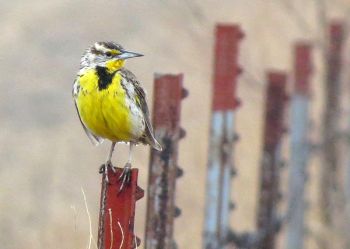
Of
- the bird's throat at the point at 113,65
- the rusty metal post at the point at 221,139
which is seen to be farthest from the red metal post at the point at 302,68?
the bird's throat at the point at 113,65

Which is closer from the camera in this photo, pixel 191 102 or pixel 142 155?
pixel 142 155

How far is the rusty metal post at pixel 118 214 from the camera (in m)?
7.54

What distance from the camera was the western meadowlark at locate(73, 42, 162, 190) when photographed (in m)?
8.46

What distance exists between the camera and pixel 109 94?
8.48 meters

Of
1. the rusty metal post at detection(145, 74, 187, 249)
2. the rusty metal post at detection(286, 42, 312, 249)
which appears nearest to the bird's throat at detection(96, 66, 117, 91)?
the rusty metal post at detection(145, 74, 187, 249)

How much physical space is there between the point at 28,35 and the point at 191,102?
187 centimetres

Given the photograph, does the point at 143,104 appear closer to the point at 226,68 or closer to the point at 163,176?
the point at 163,176

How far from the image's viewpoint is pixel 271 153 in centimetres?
1093

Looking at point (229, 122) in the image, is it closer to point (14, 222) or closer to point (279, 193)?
point (279, 193)

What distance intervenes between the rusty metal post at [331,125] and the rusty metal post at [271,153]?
2.29 feet

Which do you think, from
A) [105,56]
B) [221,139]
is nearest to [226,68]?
[221,139]

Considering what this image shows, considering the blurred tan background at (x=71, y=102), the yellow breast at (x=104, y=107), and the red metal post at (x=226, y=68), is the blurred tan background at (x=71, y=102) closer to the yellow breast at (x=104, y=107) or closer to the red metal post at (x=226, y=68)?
the red metal post at (x=226, y=68)

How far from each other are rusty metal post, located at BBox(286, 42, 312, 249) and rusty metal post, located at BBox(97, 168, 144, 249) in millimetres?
3706

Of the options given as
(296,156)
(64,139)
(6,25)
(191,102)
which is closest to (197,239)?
(296,156)
